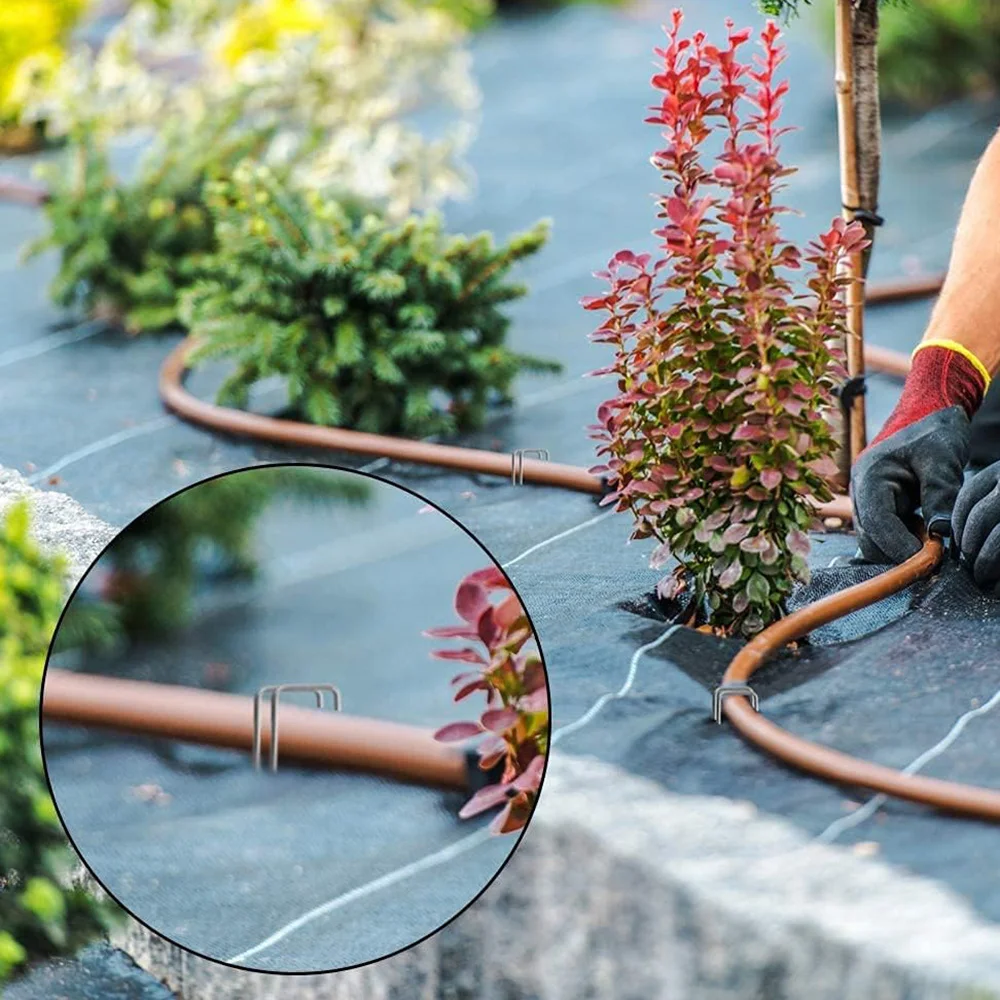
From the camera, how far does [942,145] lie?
6.26 meters

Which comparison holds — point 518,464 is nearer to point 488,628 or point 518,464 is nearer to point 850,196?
point 850,196

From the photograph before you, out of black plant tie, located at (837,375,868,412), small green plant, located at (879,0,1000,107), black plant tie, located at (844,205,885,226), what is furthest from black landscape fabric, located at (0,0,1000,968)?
small green plant, located at (879,0,1000,107)

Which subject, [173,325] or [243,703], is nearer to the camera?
[243,703]

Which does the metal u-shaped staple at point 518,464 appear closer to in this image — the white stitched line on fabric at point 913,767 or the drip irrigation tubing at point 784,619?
the drip irrigation tubing at point 784,619

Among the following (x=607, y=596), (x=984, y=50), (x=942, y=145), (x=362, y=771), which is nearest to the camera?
(x=362, y=771)

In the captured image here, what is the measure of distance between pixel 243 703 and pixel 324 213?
6.45 ft

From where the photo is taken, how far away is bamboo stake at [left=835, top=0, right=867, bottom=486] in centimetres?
288

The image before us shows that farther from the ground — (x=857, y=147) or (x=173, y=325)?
(x=857, y=147)

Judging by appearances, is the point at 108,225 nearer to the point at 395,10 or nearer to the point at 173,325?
the point at 173,325

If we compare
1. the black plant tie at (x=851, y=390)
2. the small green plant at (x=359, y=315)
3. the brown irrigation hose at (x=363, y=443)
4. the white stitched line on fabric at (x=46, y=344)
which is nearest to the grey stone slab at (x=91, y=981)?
the brown irrigation hose at (x=363, y=443)

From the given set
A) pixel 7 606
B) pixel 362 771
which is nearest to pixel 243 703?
pixel 362 771

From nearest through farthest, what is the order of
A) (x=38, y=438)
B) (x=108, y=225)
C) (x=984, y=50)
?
1. (x=38, y=438)
2. (x=108, y=225)
3. (x=984, y=50)

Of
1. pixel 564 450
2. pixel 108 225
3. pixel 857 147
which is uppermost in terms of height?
pixel 857 147

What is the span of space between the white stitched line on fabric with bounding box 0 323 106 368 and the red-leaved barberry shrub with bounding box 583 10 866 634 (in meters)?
2.23
